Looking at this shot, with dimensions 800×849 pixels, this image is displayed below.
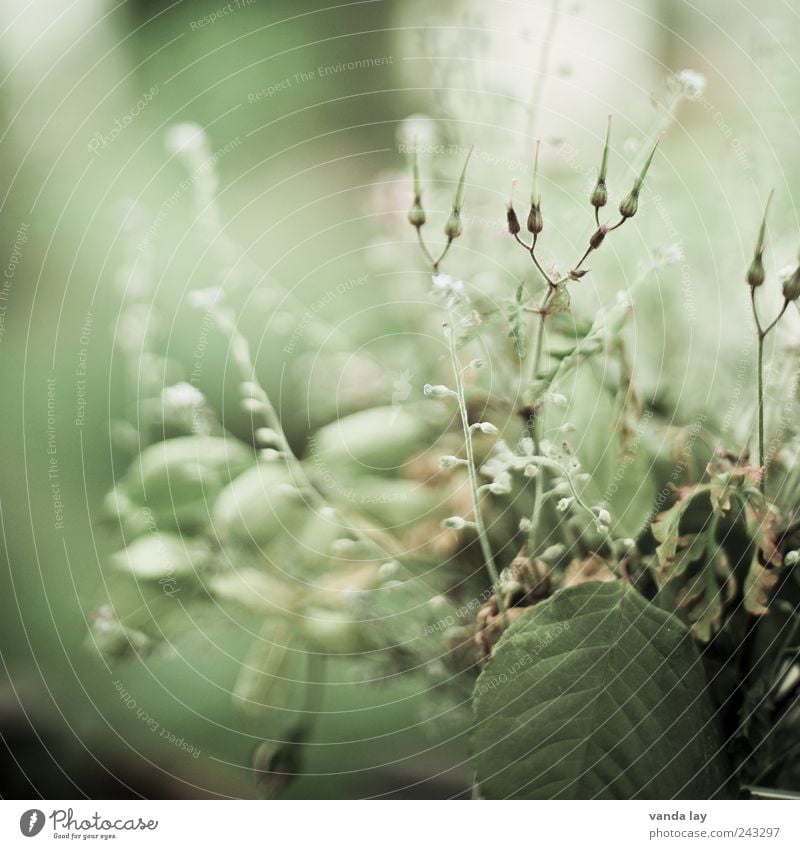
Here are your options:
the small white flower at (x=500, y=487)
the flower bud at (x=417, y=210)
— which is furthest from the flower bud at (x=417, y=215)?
the small white flower at (x=500, y=487)

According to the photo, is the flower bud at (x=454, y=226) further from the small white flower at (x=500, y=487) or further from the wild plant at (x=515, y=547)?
the small white flower at (x=500, y=487)

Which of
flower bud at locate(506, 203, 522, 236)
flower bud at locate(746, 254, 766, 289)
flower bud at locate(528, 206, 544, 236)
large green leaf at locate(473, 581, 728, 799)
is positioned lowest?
large green leaf at locate(473, 581, 728, 799)

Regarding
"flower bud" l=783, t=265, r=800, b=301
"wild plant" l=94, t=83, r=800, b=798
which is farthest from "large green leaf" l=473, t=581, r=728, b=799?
"flower bud" l=783, t=265, r=800, b=301

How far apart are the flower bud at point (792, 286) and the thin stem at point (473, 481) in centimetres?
15

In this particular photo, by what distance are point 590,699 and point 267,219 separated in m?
0.28

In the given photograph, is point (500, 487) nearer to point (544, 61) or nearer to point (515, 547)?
point (515, 547)

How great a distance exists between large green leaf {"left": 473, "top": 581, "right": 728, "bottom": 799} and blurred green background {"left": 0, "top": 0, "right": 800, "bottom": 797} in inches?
2.1

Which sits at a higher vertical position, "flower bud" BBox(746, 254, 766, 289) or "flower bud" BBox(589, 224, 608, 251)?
"flower bud" BBox(589, 224, 608, 251)

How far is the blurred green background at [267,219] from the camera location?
0.37m

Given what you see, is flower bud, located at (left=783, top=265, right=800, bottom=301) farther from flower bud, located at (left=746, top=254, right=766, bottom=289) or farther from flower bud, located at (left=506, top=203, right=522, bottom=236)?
flower bud, located at (left=506, top=203, right=522, bottom=236)

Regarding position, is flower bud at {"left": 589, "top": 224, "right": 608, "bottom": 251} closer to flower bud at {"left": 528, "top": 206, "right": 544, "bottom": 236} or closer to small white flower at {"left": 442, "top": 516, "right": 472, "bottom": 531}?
flower bud at {"left": 528, "top": 206, "right": 544, "bottom": 236}

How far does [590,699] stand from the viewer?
0.33 meters

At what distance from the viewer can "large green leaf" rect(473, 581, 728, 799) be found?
1.06 ft
